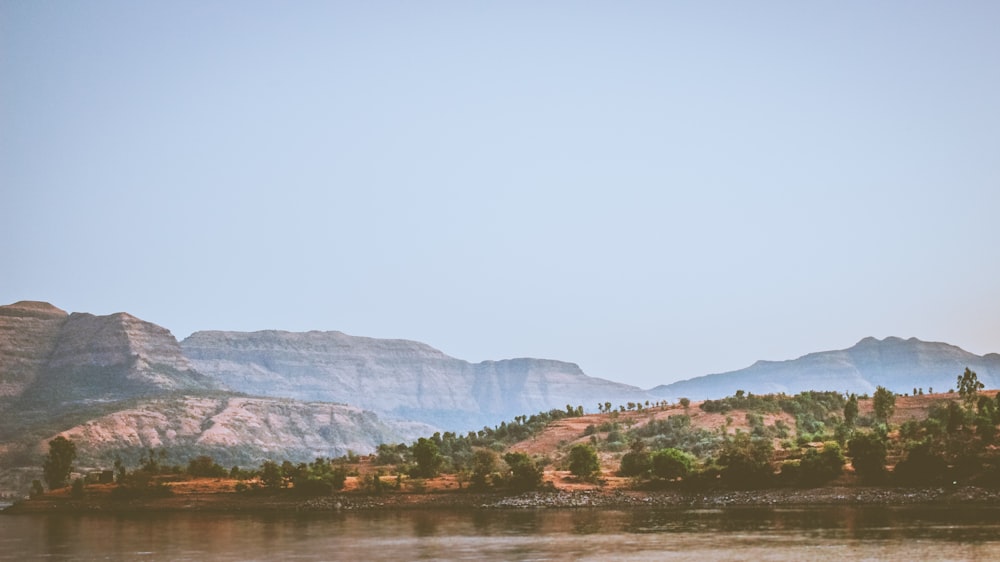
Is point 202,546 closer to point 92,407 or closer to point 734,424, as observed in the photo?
point 734,424

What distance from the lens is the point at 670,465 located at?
9438 cm

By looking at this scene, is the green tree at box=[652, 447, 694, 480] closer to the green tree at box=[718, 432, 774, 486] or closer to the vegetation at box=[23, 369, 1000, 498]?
the vegetation at box=[23, 369, 1000, 498]

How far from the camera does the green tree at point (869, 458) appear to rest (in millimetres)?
87375

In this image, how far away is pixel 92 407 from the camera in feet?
608

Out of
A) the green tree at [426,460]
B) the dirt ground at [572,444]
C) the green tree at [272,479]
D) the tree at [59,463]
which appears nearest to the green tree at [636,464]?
the dirt ground at [572,444]

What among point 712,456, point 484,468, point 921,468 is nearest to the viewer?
point 921,468

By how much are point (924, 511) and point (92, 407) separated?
503ft

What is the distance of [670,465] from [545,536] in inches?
1253

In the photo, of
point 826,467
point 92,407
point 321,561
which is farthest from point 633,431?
point 92,407

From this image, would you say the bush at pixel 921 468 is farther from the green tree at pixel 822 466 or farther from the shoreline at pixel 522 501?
the green tree at pixel 822 466

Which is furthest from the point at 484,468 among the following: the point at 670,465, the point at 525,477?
the point at 670,465

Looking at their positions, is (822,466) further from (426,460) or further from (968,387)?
(426,460)

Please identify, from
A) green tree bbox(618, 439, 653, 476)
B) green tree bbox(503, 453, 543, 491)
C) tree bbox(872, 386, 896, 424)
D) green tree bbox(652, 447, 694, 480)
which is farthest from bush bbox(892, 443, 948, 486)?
green tree bbox(503, 453, 543, 491)

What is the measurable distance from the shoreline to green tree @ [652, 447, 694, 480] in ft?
6.98
